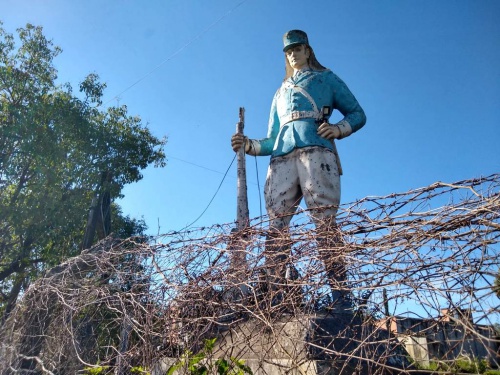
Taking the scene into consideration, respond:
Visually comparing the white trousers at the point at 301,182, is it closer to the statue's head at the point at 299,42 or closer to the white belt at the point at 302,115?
the white belt at the point at 302,115

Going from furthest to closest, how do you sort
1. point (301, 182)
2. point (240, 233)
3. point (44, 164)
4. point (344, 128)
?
1. point (44, 164)
2. point (344, 128)
3. point (301, 182)
4. point (240, 233)

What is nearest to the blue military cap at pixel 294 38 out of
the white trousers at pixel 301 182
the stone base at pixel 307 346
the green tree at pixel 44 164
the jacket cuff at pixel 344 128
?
the jacket cuff at pixel 344 128

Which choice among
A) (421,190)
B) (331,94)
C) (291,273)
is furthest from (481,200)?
(331,94)

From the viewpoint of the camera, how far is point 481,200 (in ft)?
6.84

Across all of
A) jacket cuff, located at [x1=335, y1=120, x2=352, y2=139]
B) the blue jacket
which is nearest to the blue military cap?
the blue jacket

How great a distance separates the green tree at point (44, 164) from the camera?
9.40 metres

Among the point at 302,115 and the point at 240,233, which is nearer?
the point at 240,233

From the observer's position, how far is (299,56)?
14.6ft

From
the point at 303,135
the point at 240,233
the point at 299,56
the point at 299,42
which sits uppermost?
the point at 299,42

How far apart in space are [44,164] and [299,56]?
725 cm

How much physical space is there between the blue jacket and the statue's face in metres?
0.13

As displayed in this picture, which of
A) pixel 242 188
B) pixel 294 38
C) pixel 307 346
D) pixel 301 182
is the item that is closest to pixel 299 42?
pixel 294 38

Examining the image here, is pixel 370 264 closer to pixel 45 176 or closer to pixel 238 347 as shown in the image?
pixel 238 347

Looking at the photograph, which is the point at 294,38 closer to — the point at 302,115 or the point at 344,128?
the point at 302,115
